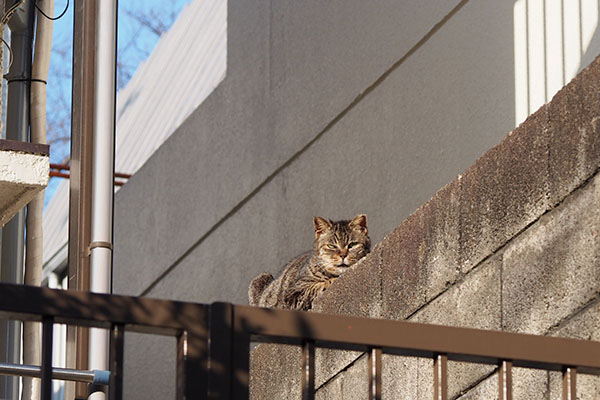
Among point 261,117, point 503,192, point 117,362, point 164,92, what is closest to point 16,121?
point 503,192

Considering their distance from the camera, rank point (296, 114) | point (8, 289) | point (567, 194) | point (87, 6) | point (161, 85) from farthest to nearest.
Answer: point (161, 85), point (296, 114), point (87, 6), point (567, 194), point (8, 289)

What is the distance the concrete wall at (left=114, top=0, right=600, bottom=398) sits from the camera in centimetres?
675

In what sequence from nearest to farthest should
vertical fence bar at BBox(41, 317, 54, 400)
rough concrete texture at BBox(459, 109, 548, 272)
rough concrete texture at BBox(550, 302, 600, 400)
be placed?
vertical fence bar at BBox(41, 317, 54, 400), rough concrete texture at BBox(550, 302, 600, 400), rough concrete texture at BBox(459, 109, 548, 272)

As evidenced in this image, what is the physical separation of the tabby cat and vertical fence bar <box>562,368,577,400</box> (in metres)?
3.96

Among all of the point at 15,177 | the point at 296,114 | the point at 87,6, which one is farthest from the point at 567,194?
the point at 296,114

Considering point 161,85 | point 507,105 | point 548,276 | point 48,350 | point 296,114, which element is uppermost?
point 161,85

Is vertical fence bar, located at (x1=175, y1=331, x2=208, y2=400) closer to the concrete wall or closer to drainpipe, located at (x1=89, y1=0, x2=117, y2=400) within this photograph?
the concrete wall

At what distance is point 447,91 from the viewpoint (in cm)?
689

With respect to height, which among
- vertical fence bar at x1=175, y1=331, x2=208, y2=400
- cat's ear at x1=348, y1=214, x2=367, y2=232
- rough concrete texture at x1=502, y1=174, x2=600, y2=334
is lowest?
vertical fence bar at x1=175, y1=331, x2=208, y2=400

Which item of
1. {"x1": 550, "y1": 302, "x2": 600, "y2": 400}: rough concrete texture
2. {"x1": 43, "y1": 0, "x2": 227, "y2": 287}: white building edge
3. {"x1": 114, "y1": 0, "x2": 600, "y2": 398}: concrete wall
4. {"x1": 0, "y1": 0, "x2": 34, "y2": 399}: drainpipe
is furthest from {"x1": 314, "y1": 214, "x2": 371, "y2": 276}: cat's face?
{"x1": 550, "y1": 302, "x2": 600, "y2": 400}: rough concrete texture

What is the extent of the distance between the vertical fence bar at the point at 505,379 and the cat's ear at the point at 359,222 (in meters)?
4.17

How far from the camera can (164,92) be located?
12.2 m

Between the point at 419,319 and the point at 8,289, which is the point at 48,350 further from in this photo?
the point at 419,319

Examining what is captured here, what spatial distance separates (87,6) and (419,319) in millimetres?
1924
